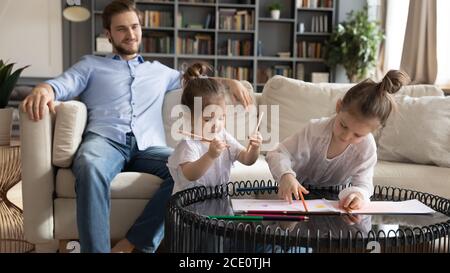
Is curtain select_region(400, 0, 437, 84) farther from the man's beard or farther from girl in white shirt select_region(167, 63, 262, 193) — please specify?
girl in white shirt select_region(167, 63, 262, 193)

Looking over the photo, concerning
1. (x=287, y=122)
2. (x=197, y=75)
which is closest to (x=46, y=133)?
(x=197, y=75)

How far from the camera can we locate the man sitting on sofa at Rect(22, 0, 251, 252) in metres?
1.74

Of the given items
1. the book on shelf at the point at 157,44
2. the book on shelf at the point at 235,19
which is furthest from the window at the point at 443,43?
the book on shelf at the point at 157,44

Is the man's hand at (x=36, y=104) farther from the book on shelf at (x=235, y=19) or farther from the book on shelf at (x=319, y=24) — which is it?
the book on shelf at (x=319, y=24)

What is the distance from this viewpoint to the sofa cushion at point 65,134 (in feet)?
6.19

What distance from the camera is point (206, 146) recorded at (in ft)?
4.94

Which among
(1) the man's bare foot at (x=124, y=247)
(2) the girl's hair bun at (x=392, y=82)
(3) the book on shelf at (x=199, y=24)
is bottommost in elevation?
(1) the man's bare foot at (x=124, y=247)

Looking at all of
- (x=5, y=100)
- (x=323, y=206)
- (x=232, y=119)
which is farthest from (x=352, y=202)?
(x=5, y=100)

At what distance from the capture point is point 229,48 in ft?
18.4

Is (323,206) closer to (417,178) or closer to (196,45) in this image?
(417,178)

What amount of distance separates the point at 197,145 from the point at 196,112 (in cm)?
14

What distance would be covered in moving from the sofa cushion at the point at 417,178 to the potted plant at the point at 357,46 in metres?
3.17

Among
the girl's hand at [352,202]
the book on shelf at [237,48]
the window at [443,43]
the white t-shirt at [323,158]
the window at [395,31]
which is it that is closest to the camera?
the girl's hand at [352,202]

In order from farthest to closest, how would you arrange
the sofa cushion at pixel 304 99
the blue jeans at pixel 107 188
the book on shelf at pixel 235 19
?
the book on shelf at pixel 235 19 < the sofa cushion at pixel 304 99 < the blue jeans at pixel 107 188
